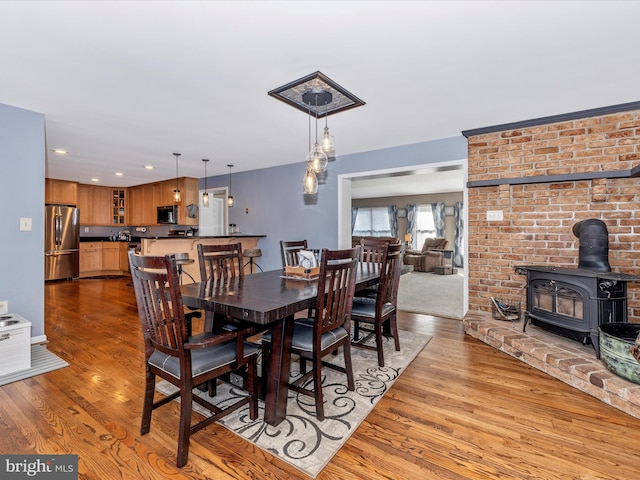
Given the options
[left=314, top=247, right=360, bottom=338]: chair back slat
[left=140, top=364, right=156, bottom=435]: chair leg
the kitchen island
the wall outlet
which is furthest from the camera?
the kitchen island

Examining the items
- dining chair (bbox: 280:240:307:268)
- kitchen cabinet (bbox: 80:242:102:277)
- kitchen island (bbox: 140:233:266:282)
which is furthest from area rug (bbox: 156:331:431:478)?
kitchen cabinet (bbox: 80:242:102:277)

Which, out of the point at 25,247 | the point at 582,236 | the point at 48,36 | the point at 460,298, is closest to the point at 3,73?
the point at 48,36

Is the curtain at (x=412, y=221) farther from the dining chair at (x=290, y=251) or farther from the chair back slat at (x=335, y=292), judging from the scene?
the chair back slat at (x=335, y=292)

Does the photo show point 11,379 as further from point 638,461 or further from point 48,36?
point 638,461

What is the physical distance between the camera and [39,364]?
2.68 metres

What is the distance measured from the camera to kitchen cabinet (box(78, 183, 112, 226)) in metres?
7.71

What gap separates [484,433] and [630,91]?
3.08 meters

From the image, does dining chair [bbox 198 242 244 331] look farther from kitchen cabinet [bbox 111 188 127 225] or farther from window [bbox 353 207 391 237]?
window [bbox 353 207 391 237]

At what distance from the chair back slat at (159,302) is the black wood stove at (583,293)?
300 cm

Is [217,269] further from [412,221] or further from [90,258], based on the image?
[412,221]

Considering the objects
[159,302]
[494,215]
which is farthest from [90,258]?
[494,215]

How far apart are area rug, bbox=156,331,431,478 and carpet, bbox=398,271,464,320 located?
1930mm

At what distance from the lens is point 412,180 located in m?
7.93

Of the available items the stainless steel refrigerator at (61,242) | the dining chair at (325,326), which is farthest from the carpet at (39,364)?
the stainless steel refrigerator at (61,242)
